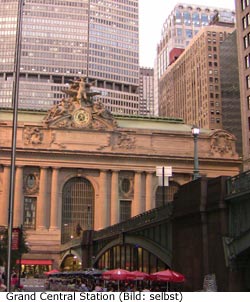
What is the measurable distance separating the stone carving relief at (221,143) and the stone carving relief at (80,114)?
62.1ft

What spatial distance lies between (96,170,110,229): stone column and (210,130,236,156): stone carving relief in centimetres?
2115

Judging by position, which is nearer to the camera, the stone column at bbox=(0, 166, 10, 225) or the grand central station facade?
the stone column at bbox=(0, 166, 10, 225)

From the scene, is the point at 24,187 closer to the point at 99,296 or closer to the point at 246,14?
the point at 246,14

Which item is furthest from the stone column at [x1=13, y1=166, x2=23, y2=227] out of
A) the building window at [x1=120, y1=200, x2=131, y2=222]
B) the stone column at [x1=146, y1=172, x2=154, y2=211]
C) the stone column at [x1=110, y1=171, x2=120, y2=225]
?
the stone column at [x1=146, y1=172, x2=154, y2=211]

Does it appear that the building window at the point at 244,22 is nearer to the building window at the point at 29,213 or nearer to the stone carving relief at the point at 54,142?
the stone carving relief at the point at 54,142

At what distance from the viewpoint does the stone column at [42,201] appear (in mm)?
93000

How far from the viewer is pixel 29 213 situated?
3713 inches

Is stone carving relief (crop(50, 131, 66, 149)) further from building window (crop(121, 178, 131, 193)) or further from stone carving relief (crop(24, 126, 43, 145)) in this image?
building window (crop(121, 178, 131, 193))

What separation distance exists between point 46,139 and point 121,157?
1348 centimetres

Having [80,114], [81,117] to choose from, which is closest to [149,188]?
[81,117]

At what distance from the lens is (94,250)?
73125 millimetres

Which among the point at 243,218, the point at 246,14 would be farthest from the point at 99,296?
the point at 246,14

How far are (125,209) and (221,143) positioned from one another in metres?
22.1

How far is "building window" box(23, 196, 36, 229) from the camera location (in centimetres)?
9381
